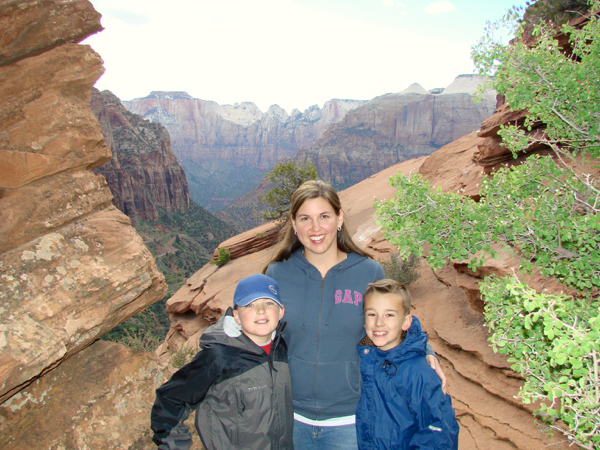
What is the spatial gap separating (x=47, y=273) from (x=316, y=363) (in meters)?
2.68

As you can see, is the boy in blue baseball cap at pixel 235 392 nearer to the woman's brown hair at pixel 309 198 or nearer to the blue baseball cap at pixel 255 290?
the blue baseball cap at pixel 255 290

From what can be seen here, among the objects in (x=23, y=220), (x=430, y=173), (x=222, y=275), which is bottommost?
(x=222, y=275)

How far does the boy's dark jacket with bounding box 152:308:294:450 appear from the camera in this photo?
7.00 ft

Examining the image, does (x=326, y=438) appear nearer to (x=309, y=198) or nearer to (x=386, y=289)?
(x=386, y=289)

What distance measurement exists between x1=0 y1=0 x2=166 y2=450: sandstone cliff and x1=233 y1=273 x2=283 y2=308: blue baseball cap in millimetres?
1925

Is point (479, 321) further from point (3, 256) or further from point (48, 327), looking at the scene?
point (3, 256)

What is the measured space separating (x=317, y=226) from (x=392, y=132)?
123 m

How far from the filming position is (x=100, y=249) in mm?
3627

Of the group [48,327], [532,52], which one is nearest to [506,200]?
[532,52]

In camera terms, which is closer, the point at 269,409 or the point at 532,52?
the point at 269,409

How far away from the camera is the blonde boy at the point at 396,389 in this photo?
223 centimetres

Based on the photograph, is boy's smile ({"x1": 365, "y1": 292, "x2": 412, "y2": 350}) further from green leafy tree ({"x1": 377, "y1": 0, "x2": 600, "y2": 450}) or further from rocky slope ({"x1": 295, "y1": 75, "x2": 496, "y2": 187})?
rocky slope ({"x1": 295, "y1": 75, "x2": 496, "y2": 187})

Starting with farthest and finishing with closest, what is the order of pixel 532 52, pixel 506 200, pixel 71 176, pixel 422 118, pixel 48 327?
pixel 422 118
pixel 71 176
pixel 506 200
pixel 532 52
pixel 48 327

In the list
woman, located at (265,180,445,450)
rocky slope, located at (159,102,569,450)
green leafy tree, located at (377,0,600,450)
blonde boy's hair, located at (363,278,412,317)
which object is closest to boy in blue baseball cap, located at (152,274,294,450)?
woman, located at (265,180,445,450)
